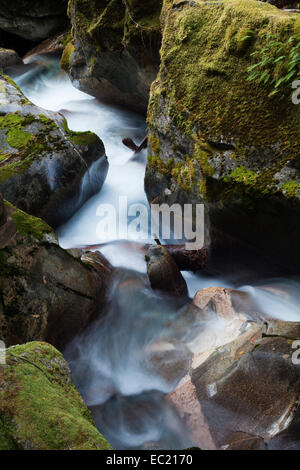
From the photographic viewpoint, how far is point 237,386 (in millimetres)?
3248

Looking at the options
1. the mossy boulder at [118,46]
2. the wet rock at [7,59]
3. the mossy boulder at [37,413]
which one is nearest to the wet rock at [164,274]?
the mossy boulder at [37,413]

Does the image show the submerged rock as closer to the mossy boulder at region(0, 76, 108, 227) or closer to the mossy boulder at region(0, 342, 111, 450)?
the mossy boulder at region(0, 342, 111, 450)

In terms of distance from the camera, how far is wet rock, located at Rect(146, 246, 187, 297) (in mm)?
4738

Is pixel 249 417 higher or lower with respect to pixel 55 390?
lower

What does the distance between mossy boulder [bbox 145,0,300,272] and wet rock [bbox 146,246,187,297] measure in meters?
0.68

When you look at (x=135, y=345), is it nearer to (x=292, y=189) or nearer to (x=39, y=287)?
(x=39, y=287)

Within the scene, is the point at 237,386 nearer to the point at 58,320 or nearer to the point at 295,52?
the point at 58,320

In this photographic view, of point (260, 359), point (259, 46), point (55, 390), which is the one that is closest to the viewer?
point (55, 390)

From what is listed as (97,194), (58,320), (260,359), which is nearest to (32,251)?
(58,320)

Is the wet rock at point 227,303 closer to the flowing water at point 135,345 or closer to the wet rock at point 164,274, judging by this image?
the flowing water at point 135,345

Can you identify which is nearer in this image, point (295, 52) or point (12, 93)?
point (295, 52)

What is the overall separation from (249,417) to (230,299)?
60.1 inches

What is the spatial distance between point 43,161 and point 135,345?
3531mm

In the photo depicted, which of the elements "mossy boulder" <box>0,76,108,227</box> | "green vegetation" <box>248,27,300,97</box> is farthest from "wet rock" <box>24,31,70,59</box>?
"green vegetation" <box>248,27,300,97</box>
